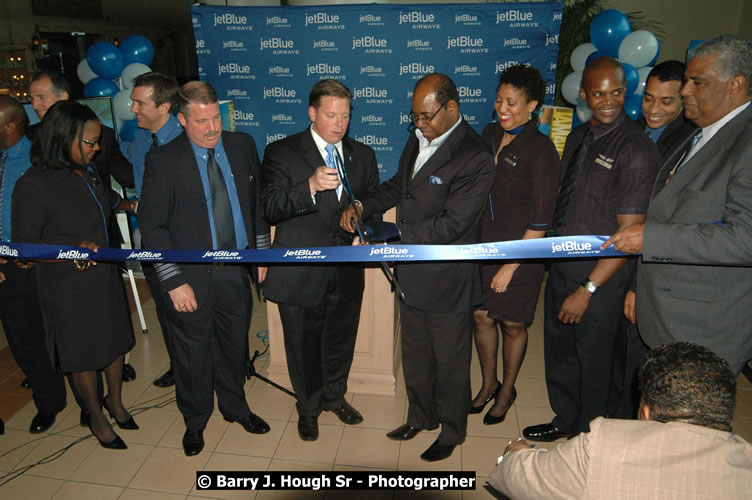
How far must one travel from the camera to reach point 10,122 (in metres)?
3.06

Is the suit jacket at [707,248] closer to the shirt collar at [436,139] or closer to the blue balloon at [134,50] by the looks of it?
the shirt collar at [436,139]

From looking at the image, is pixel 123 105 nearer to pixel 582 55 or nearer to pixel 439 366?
pixel 439 366

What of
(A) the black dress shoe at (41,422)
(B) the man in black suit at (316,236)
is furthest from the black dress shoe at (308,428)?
(A) the black dress shoe at (41,422)

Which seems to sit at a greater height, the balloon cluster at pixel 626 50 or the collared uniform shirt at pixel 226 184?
the balloon cluster at pixel 626 50

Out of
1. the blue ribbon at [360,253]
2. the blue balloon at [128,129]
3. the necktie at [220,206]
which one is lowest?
the blue ribbon at [360,253]

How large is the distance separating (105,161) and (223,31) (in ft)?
11.1

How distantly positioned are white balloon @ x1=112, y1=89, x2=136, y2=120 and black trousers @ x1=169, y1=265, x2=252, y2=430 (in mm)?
3173

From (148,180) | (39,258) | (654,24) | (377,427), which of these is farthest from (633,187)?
(654,24)

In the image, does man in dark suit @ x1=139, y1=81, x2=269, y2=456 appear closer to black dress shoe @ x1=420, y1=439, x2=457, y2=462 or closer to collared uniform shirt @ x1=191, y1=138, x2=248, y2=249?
collared uniform shirt @ x1=191, y1=138, x2=248, y2=249

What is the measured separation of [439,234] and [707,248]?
1.14 m

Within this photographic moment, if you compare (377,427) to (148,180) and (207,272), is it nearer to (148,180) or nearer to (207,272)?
(207,272)

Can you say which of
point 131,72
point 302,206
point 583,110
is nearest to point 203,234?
point 302,206

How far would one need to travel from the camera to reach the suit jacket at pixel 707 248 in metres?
2.00

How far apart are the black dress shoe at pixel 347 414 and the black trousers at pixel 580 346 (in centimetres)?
124
